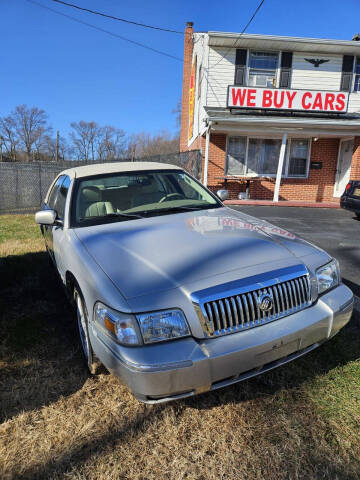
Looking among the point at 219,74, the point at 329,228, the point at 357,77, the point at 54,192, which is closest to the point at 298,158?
the point at 357,77

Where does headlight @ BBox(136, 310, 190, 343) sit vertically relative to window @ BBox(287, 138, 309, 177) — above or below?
below

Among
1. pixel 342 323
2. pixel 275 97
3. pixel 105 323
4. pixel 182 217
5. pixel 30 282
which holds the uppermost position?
pixel 275 97

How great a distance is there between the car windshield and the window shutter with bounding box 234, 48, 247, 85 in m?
10.2

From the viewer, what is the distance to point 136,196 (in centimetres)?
339

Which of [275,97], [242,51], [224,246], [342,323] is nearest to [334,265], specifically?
A: [342,323]

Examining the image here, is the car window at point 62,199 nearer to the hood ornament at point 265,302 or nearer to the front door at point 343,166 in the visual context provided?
the hood ornament at point 265,302


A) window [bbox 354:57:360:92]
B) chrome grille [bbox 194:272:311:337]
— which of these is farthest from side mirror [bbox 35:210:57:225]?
window [bbox 354:57:360:92]

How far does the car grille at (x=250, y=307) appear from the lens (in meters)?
1.78

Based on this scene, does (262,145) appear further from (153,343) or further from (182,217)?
(153,343)

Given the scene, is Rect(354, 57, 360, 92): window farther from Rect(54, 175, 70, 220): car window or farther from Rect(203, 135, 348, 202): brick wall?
Rect(54, 175, 70, 220): car window

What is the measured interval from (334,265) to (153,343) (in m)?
1.54

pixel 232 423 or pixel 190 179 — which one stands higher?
pixel 190 179

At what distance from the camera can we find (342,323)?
224cm

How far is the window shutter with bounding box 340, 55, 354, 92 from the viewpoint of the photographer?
12.4m
